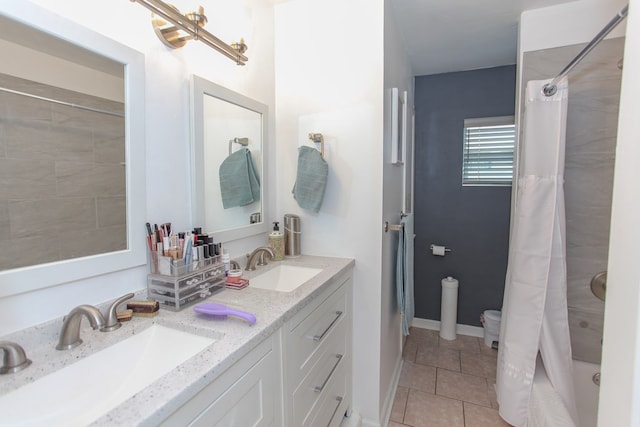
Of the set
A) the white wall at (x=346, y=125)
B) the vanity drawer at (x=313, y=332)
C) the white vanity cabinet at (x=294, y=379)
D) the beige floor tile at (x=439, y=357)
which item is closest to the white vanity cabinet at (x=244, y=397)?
the white vanity cabinet at (x=294, y=379)

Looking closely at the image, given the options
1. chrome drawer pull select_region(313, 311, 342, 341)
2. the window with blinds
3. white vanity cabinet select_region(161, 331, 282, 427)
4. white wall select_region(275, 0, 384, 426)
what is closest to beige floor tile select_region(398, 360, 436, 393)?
white wall select_region(275, 0, 384, 426)

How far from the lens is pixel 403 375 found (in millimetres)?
2326

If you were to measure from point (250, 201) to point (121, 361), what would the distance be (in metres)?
0.99

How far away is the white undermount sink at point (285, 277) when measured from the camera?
155cm

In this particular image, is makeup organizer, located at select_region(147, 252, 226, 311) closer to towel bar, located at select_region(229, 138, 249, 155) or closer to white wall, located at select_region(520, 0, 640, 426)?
towel bar, located at select_region(229, 138, 249, 155)

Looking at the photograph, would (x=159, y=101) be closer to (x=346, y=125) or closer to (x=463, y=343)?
(x=346, y=125)

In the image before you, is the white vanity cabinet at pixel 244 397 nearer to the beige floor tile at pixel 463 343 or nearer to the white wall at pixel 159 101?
the white wall at pixel 159 101

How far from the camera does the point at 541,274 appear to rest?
1.59 metres

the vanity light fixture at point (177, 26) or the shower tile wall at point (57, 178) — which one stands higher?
the vanity light fixture at point (177, 26)

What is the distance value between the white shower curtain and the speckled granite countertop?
117 cm

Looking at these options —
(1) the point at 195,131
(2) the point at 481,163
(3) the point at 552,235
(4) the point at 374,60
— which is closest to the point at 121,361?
(1) the point at 195,131

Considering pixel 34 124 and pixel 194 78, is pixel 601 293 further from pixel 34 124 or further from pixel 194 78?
pixel 34 124

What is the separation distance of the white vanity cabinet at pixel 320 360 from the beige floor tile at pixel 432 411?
47 cm

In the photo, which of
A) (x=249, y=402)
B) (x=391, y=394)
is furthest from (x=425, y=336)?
(x=249, y=402)
